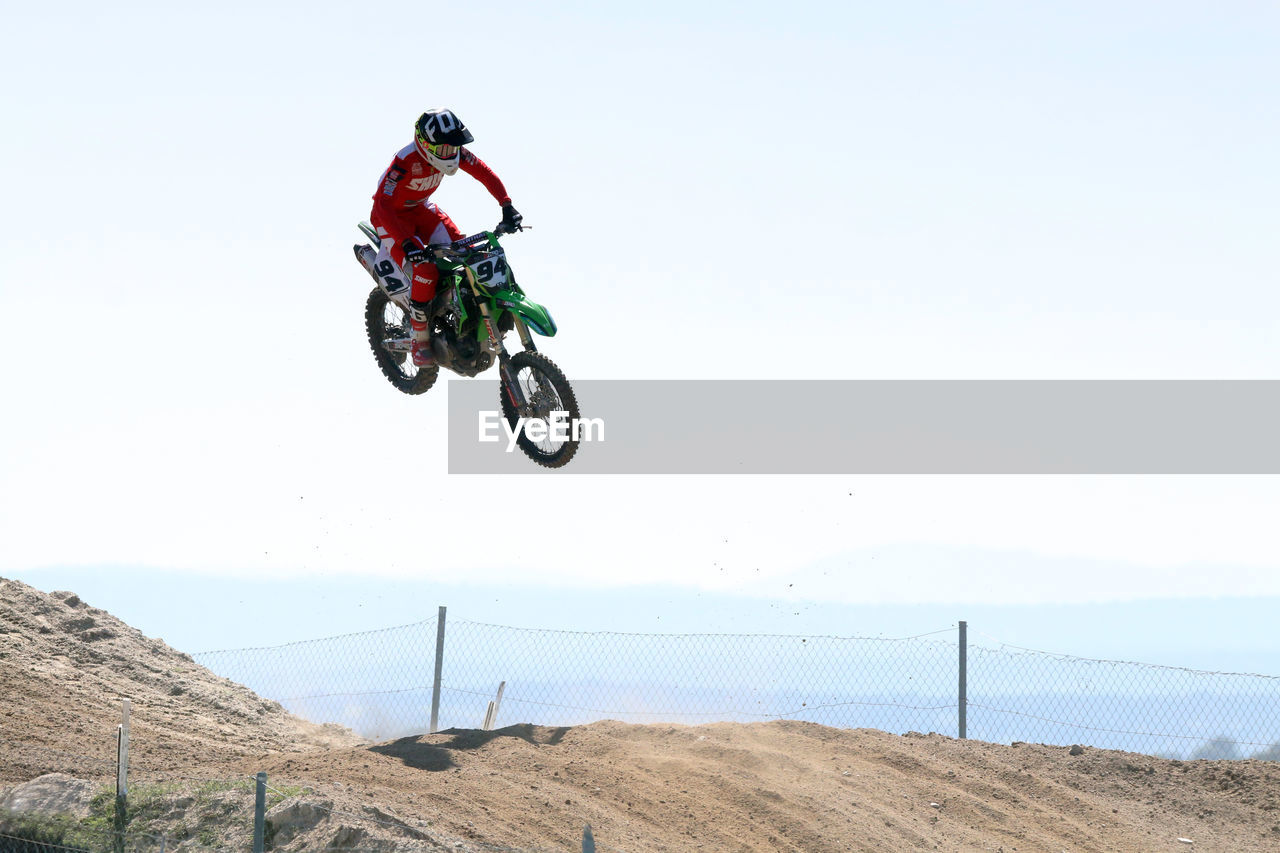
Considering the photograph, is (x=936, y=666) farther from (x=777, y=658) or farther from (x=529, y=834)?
(x=529, y=834)

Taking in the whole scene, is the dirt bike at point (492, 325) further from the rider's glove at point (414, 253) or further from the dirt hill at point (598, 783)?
the dirt hill at point (598, 783)

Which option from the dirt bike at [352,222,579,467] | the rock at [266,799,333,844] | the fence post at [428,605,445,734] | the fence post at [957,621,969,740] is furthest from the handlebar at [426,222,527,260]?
the fence post at [957,621,969,740]

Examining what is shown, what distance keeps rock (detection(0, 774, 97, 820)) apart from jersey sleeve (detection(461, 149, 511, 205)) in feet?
19.5

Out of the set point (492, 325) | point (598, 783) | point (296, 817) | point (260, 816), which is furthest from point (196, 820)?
point (492, 325)

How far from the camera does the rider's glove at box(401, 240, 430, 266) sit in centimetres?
1196

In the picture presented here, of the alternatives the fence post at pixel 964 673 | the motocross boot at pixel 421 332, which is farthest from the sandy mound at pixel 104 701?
the fence post at pixel 964 673

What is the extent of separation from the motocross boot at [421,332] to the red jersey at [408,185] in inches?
24.9

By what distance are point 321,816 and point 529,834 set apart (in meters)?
1.45

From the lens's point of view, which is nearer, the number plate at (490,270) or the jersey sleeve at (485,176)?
the number plate at (490,270)

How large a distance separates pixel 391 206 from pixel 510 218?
116cm

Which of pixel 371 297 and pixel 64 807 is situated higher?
pixel 371 297

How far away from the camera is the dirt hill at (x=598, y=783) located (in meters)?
9.29

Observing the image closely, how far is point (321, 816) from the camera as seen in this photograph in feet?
29.0

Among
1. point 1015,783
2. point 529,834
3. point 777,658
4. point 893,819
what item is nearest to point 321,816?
point 529,834
